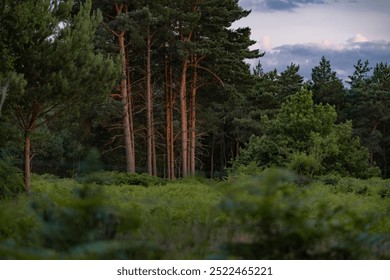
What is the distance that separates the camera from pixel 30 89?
15.8 metres

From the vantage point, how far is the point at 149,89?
3009cm

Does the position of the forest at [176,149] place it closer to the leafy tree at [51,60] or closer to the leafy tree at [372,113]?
the leafy tree at [51,60]

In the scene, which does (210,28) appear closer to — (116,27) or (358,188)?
(116,27)

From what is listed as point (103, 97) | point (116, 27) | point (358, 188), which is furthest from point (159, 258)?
point (116, 27)

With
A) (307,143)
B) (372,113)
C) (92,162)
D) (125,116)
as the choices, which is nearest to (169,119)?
(125,116)

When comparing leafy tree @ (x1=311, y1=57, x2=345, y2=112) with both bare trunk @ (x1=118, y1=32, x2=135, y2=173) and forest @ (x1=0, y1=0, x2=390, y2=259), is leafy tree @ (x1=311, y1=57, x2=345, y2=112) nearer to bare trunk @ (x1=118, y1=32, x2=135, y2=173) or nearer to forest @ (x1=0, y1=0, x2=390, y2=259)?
forest @ (x1=0, y1=0, x2=390, y2=259)

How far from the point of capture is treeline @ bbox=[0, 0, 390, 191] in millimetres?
16016

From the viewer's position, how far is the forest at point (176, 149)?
2963 mm

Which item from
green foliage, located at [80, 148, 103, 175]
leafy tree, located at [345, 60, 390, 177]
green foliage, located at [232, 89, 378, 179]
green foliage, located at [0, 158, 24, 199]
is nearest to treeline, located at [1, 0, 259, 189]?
green foliage, located at [80, 148, 103, 175]

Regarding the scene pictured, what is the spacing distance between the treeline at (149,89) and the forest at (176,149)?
72mm

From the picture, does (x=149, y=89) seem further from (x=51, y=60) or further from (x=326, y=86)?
(x=326, y=86)

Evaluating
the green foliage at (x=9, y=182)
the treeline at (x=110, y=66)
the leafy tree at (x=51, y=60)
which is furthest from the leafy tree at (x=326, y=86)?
the green foliage at (x=9, y=182)

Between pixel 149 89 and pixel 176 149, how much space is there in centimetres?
1540

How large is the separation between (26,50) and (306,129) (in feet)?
55.6
